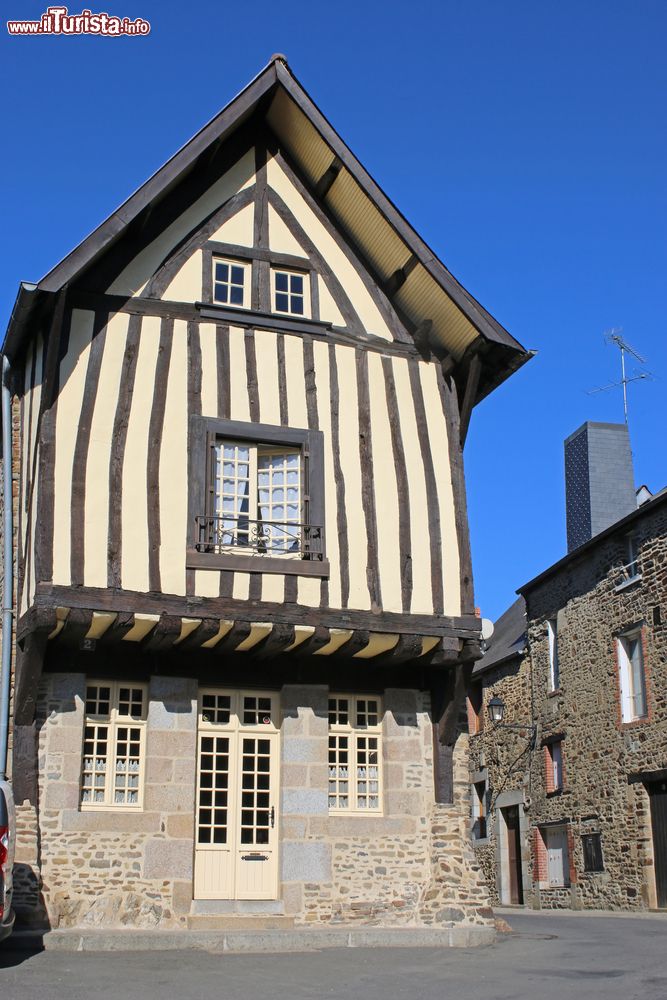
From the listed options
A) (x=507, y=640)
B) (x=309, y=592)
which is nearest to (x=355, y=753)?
(x=309, y=592)

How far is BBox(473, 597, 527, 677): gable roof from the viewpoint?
2348 cm

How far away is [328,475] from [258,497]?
0.78 meters

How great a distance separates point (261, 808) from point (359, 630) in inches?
84.2

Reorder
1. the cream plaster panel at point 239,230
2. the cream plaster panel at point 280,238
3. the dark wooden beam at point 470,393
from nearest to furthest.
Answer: the dark wooden beam at point 470,393 → the cream plaster panel at point 239,230 → the cream plaster panel at point 280,238

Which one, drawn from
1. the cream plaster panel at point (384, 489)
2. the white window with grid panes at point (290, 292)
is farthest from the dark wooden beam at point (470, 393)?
the white window with grid panes at point (290, 292)

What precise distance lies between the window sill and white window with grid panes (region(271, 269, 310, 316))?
303cm

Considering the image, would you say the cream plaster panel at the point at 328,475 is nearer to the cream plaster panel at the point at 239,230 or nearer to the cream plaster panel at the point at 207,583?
the cream plaster panel at the point at 207,583

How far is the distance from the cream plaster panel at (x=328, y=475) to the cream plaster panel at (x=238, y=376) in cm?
83

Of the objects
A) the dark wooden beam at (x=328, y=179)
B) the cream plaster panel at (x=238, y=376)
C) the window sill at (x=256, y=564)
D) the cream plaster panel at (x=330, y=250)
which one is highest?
the dark wooden beam at (x=328, y=179)

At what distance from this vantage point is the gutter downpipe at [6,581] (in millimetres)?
11078

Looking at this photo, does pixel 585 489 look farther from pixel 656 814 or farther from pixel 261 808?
pixel 261 808

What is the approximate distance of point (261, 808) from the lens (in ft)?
38.6

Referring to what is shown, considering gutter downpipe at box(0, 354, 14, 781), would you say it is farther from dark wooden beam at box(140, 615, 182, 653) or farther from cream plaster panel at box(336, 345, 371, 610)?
cream plaster panel at box(336, 345, 371, 610)

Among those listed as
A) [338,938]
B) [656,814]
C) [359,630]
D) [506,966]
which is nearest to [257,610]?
[359,630]
